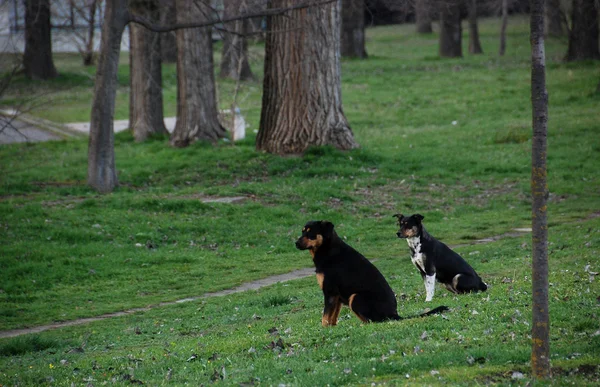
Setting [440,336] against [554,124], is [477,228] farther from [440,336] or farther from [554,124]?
[554,124]

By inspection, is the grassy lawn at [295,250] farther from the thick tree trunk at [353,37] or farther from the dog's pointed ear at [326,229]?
the thick tree trunk at [353,37]

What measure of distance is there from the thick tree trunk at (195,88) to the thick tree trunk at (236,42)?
813 mm

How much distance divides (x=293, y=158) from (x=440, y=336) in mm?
15013

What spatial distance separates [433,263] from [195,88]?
52.9ft

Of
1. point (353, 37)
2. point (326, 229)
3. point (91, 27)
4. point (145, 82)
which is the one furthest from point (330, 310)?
point (353, 37)

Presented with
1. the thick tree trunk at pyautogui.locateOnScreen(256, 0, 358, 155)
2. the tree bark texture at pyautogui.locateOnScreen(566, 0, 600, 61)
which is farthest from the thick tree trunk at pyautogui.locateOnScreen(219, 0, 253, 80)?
the tree bark texture at pyautogui.locateOnScreen(566, 0, 600, 61)

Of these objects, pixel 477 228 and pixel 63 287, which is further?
pixel 477 228

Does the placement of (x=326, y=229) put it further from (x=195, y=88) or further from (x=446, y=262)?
(x=195, y=88)

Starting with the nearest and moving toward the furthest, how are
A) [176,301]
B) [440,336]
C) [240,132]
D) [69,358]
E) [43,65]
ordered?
[440,336] < [69,358] < [176,301] < [240,132] < [43,65]

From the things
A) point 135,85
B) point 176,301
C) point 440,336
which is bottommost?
point 176,301

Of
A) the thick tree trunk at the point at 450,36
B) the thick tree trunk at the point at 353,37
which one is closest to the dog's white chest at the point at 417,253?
the thick tree trunk at the point at 450,36

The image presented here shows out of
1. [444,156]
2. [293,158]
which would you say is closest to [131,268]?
[293,158]

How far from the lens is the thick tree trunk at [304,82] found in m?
22.6

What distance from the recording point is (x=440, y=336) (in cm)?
802
